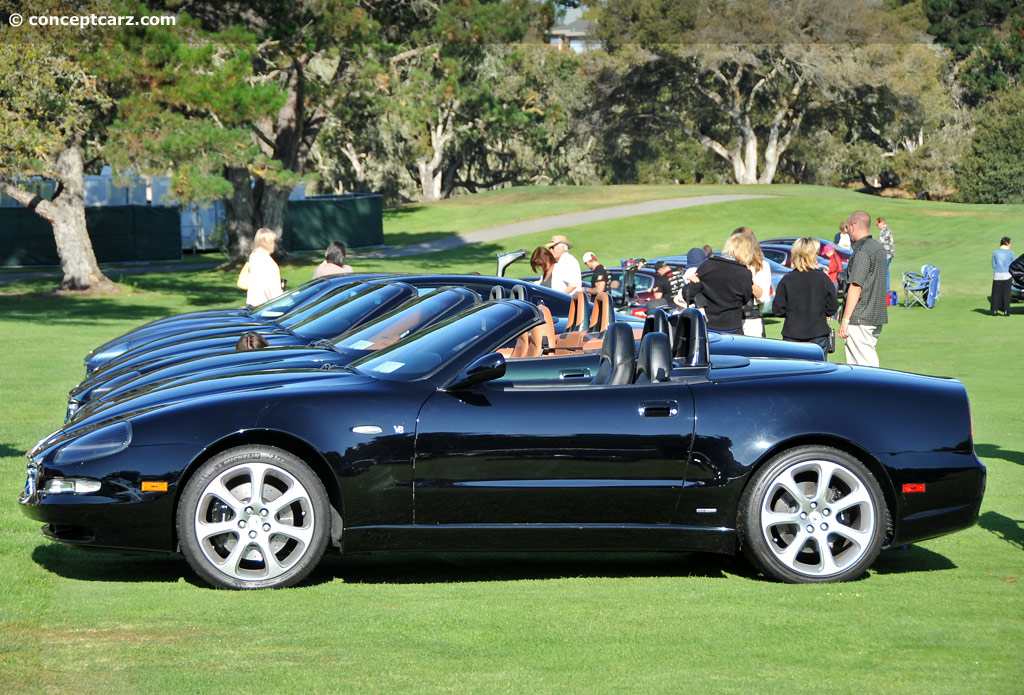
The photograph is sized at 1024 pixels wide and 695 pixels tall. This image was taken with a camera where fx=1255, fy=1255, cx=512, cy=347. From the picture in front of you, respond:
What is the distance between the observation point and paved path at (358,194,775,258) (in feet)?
163

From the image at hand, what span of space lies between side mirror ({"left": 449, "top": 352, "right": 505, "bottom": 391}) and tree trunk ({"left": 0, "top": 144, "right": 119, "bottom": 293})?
87.6 ft

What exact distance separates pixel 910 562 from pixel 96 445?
13.6 ft

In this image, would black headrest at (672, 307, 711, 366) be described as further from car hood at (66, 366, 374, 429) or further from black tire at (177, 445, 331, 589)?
black tire at (177, 445, 331, 589)

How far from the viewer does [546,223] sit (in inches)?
2249

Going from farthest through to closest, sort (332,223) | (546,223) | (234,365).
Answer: (546,223)
(332,223)
(234,365)

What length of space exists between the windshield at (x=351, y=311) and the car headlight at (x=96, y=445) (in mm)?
3544

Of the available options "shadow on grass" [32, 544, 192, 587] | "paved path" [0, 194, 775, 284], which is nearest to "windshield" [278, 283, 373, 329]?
"shadow on grass" [32, 544, 192, 587]

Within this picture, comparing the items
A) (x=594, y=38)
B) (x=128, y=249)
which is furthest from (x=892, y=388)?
(x=594, y=38)

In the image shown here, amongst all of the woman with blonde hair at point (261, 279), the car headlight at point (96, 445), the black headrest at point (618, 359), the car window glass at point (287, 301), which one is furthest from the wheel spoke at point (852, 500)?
the woman with blonde hair at point (261, 279)

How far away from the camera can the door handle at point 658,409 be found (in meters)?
5.89

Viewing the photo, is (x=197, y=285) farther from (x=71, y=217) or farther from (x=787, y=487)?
(x=787, y=487)

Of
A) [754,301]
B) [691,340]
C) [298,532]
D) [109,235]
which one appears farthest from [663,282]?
[109,235]

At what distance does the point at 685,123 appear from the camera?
77250 mm

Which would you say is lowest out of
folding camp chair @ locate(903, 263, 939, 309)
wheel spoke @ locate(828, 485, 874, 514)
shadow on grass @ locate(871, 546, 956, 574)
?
folding camp chair @ locate(903, 263, 939, 309)
